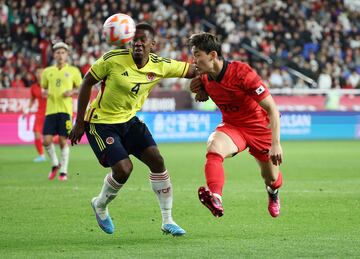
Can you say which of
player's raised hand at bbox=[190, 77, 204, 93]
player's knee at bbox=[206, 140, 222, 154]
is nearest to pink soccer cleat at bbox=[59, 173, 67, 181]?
player's raised hand at bbox=[190, 77, 204, 93]

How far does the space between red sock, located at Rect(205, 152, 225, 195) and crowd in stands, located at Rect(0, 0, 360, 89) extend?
63.0 ft

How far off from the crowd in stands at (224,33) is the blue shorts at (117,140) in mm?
18295

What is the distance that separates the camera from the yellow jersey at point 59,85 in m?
16.1

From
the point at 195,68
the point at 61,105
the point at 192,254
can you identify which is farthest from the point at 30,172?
the point at 192,254

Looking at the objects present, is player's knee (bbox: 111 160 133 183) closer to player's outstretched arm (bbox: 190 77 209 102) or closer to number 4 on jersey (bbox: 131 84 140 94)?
number 4 on jersey (bbox: 131 84 140 94)

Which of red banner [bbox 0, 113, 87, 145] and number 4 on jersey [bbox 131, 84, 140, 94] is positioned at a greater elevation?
number 4 on jersey [bbox 131, 84, 140, 94]

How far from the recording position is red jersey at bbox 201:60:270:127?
8344 mm

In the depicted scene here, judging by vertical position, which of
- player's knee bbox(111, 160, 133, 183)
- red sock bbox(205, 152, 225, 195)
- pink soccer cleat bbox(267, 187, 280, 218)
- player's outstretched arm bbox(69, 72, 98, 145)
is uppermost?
player's outstretched arm bbox(69, 72, 98, 145)

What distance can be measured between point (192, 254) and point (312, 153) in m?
15.8

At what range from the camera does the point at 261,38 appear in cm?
3441

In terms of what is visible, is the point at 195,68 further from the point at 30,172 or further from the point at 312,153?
the point at 312,153

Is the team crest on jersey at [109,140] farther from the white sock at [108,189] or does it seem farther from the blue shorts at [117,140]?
the white sock at [108,189]

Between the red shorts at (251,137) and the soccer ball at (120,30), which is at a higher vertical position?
the soccer ball at (120,30)

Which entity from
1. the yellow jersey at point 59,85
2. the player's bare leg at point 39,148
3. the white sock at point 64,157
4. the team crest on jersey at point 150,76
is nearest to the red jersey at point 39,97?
the player's bare leg at point 39,148
